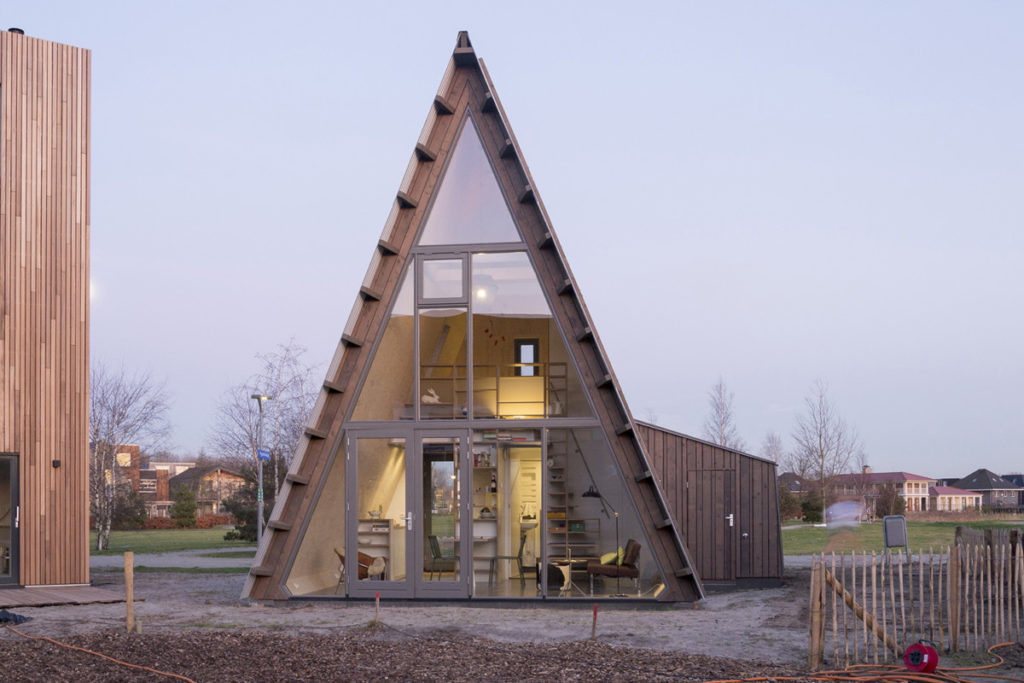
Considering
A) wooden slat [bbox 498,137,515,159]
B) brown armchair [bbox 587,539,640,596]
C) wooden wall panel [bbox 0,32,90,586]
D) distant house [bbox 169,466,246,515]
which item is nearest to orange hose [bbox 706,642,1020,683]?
brown armchair [bbox 587,539,640,596]

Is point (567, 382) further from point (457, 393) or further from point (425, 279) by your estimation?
point (425, 279)

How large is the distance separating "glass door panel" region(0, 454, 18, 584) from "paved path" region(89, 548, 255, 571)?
5691 millimetres

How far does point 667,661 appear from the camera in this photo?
949cm

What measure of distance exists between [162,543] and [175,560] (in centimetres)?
968

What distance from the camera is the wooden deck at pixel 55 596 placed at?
14.4 metres

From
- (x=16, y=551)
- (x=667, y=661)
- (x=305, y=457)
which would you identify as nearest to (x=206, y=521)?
(x=16, y=551)

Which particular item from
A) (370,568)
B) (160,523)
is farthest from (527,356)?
(160,523)

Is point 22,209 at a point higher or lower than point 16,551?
higher

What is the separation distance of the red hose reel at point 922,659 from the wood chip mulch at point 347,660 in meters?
0.96

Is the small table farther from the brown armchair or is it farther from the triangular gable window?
the triangular gable window

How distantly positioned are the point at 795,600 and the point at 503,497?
15.8 feet

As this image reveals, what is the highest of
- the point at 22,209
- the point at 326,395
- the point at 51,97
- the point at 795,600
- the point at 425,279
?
the point at 51,97

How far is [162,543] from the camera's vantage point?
112ft

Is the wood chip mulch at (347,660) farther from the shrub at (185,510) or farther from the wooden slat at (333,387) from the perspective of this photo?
the shrub at (185,510)
